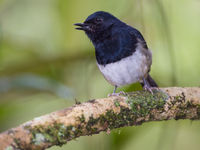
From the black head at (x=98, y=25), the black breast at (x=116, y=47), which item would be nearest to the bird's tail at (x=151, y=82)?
the black breast at (x=116, y=47)

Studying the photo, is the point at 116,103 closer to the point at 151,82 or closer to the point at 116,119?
the point at 116,119

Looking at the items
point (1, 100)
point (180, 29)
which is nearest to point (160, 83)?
point (180, 29)

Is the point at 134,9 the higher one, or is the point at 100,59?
the point at 134,9

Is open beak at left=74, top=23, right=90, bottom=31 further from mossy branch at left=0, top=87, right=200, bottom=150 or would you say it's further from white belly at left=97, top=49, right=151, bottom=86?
mossy branch at left=0, top=87, right=200, bottom=150

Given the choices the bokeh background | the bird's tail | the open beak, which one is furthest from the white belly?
the open beak

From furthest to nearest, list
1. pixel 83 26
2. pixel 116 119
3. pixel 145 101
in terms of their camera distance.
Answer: pixel 83 26
pixel 145 101
pixel 116 119

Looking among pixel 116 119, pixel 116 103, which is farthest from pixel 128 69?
pixel 116 119

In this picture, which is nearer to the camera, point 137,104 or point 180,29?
point 137,104

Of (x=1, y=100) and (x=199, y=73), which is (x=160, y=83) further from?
(x=1, y=100)

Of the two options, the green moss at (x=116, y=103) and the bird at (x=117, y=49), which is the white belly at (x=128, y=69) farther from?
the green moss at (x=116, y=103)
